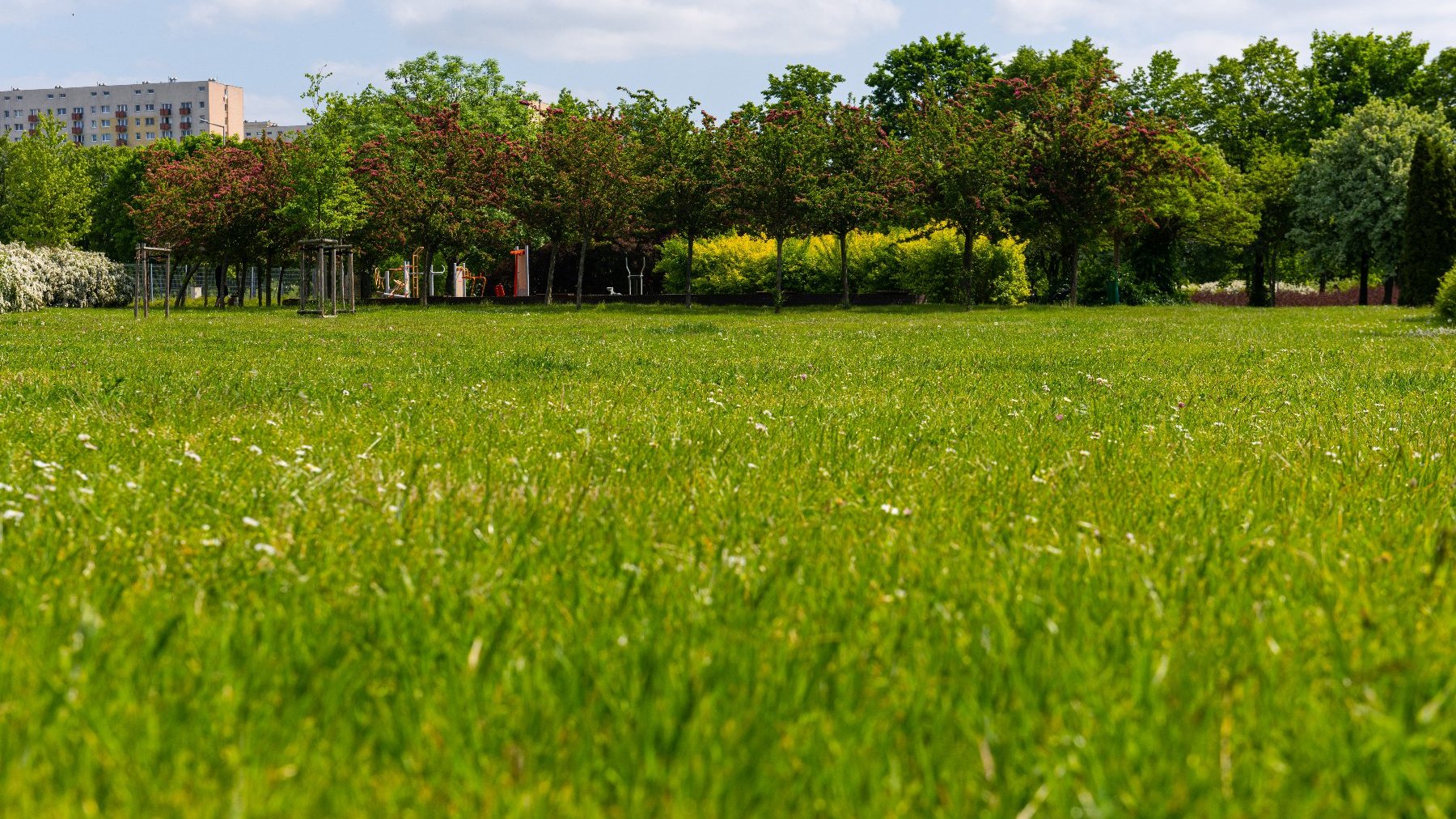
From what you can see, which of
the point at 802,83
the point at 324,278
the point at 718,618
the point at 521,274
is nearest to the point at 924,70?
the point at 802,83

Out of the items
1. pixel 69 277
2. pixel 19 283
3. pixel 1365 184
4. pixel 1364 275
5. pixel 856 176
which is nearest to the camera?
pixel 856 176

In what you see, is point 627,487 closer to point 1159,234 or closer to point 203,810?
point 203,810

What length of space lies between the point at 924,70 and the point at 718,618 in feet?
221

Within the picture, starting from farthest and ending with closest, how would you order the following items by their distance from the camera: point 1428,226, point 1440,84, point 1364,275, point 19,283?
point 1440,84, point 1364,275, point 1428,226, point 19,283

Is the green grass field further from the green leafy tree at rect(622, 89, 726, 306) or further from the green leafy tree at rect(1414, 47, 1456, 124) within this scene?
the green leafy tree at rect(1414, 47, 1456, 124)

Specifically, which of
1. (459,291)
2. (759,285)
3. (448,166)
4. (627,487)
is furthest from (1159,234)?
(627,487)

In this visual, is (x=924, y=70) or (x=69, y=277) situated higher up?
(x=924, y=70)

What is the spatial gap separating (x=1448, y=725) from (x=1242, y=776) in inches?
18.6

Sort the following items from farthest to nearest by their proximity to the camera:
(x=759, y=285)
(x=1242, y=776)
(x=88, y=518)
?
1. (x=759, y=285)
2. (x=88, y=518)
3. (x=1242, y=776)

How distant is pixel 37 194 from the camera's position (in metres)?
51.1

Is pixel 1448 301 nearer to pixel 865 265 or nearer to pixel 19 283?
pixel 865 265

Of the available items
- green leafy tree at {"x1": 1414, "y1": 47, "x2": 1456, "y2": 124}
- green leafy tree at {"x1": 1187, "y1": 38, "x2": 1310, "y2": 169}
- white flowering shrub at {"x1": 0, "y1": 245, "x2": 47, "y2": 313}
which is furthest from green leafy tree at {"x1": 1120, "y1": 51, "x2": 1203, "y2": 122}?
white flowering shrub at {"x1": 0, "y1": 245, "x2": 47, "y2": 313}

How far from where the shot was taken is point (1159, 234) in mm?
50844

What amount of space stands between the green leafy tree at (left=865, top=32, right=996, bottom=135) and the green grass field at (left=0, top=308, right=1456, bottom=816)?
62399mm
